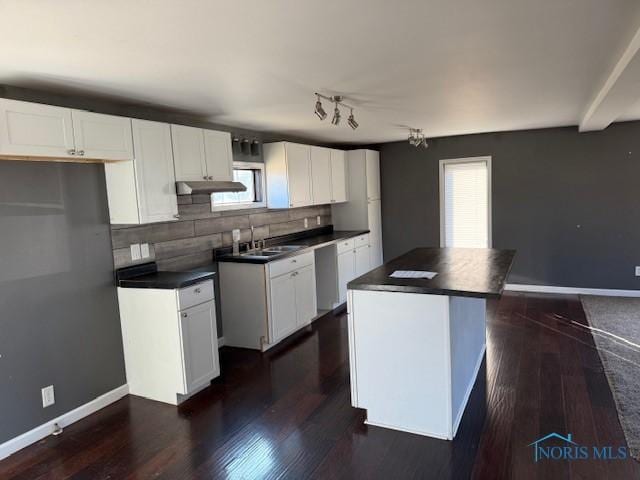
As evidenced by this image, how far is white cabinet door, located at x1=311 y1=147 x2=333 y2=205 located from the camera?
551cm

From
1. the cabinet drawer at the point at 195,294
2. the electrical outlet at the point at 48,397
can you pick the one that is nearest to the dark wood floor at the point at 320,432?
the electrical outlet at the point at 48,397

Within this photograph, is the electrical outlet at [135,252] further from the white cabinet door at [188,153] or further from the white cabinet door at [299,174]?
the white cabinet door at [299,174]

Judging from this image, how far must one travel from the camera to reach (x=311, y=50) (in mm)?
2277

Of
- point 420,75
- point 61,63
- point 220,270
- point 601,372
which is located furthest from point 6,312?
point 601,372

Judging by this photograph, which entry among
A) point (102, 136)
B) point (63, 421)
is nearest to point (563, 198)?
point (102, 136)

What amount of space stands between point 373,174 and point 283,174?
6.49 feet

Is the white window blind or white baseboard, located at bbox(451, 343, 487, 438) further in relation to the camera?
the white window blind

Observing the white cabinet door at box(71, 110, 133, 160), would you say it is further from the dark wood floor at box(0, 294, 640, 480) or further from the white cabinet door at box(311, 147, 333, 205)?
the white cabinet door at box(311, 147, 333, 205)

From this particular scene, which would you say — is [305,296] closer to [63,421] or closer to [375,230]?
[375,230]

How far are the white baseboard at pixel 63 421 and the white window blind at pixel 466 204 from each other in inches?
189

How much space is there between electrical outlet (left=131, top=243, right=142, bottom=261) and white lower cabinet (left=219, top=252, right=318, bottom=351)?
0.92 m

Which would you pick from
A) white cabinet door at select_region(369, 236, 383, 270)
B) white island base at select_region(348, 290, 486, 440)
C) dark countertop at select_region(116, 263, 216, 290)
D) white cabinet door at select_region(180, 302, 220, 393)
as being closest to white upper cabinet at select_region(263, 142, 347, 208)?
white cabinet door at select_region(369, 236, 383, 270)

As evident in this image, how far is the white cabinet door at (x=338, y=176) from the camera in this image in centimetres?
596

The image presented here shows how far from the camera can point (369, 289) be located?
9.05 feet
